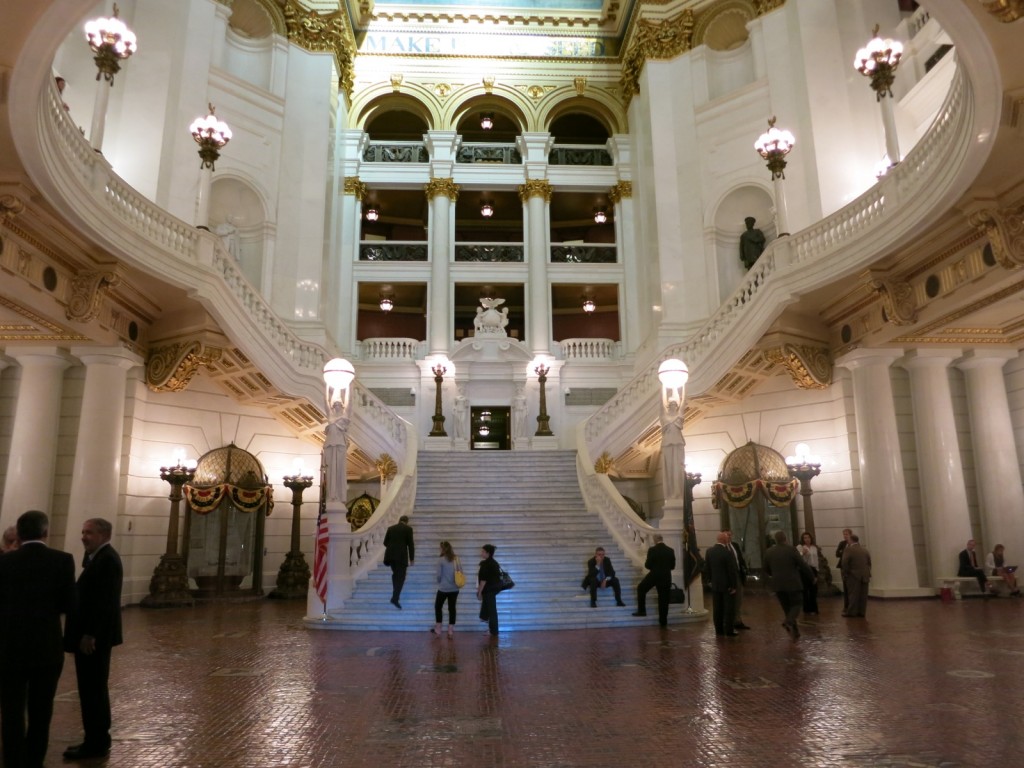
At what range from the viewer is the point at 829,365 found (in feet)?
49.5

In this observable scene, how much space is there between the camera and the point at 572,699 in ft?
19.1

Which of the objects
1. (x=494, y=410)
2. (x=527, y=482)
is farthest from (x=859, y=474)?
(x=494, y=410)

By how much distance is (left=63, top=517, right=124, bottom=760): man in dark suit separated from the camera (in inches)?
176

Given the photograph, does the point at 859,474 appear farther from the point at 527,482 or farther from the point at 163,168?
the point at 163,168

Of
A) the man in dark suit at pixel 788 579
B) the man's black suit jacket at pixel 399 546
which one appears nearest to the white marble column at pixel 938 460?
the man in dark suit at pixel 788 579

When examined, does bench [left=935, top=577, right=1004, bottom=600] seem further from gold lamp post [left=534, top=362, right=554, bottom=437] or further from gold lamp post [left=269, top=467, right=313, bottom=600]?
gold lamp post [left=269, top=467, right=313, bottom=600]

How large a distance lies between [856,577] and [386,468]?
992 cm

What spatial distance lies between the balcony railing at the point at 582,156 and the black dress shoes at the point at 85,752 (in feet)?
76.8

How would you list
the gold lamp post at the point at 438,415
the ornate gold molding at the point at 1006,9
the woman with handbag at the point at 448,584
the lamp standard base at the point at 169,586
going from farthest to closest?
the gold lamp post at the point at 438,415 → the lamp standard base at the point at 169,586 → the woman with handbag at the point at 448,584 → the ornate gold molding at the point at 1006,9

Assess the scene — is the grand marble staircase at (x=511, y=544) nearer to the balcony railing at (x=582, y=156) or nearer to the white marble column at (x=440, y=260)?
the white marble column at (x=440, y=260)

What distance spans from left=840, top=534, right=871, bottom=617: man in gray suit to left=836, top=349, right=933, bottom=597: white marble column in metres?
3.07

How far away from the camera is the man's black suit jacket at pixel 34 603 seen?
4.04 metres

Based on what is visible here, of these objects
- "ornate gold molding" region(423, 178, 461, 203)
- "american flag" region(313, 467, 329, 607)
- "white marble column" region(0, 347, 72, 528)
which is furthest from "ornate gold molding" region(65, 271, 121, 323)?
"ornate gold molding" region(423, 178, 461, 203)

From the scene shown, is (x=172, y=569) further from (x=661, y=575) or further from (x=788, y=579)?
(x=788, y=579)
